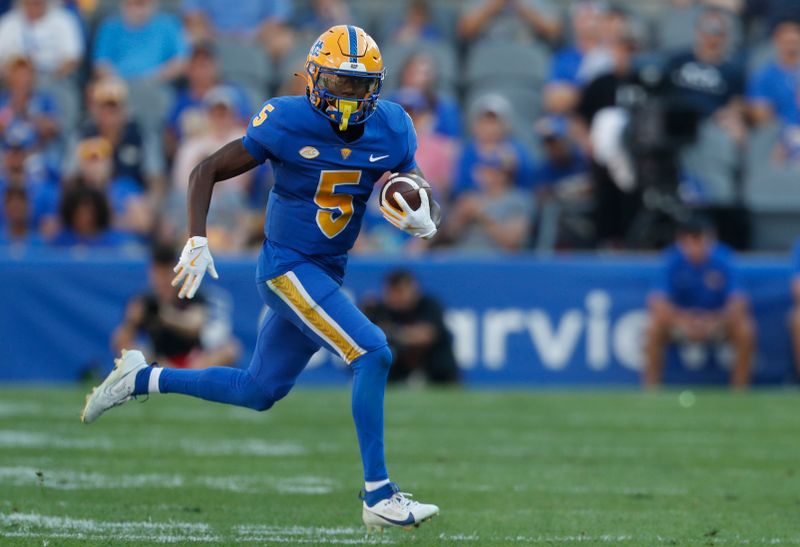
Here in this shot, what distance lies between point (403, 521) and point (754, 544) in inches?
49.1

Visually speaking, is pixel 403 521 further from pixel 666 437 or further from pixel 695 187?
pixel 695 187

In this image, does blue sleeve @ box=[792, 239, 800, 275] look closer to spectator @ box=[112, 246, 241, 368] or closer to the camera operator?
the camera operator

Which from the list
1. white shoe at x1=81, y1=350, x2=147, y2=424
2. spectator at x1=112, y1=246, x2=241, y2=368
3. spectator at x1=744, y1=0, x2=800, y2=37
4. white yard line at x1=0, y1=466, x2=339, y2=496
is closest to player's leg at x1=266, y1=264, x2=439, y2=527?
white shoe at x1=81, y1=350, x2=147, y2=424

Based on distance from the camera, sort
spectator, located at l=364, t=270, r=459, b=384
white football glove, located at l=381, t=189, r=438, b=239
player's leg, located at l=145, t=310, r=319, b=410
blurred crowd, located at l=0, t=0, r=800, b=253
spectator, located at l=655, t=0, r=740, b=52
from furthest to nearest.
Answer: spectator, located at l=655, t=0, r=740, b=52 < blurred crowd, located at l=0, t=0, r=800, b=253 < spectator, located at l=364, t=270, r=459, b=384 < player's leg, located at l=145, t=310, r=319, b=410 < white football glove, located at l=381, t=189, r=438, b=239

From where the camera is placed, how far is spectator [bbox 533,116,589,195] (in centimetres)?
1266

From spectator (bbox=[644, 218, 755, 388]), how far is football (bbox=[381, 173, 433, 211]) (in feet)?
20.1

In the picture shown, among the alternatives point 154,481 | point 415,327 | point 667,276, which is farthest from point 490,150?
point 154,481

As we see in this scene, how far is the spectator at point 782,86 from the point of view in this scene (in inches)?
513

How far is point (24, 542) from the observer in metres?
4.98

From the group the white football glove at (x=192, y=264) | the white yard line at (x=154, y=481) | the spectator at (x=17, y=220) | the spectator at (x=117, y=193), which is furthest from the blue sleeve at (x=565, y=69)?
the white football glove at (x=192, y=264)

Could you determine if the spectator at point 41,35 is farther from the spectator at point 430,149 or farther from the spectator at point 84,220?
the spectator at point 430,149

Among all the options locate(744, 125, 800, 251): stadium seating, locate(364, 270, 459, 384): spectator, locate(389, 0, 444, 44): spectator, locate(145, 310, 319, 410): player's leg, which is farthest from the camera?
locate(389, 0, 444, 44): spectator

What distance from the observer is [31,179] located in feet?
40.2

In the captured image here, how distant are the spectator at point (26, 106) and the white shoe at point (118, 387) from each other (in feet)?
23.3
